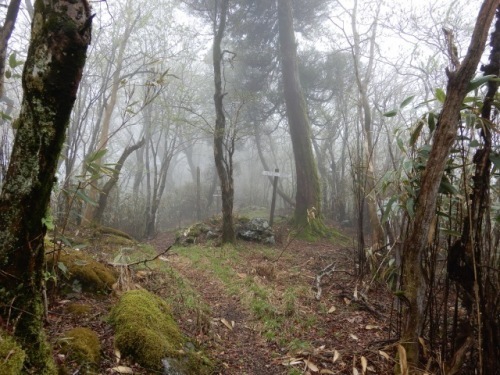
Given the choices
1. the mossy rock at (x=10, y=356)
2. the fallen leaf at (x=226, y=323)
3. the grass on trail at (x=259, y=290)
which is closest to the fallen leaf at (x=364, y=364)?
the grass on trail at (x=259, y=290)

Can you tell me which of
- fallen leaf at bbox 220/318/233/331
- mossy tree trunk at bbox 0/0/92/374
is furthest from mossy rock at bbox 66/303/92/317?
fallen leaf at bbox 220/318/233/331

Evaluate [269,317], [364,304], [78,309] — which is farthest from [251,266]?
[78,309]

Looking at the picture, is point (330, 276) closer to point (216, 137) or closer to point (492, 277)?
point (492, 277)

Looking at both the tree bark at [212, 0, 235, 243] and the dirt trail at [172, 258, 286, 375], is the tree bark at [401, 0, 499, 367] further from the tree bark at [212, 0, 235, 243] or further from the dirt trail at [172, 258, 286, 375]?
the tree bark at [212, 0, 235, 243]

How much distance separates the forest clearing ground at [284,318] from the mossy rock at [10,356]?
1.74 m

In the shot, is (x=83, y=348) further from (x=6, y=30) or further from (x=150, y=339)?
(x=6, y=30)

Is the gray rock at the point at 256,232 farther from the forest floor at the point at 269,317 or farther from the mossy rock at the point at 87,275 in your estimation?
the mossy rock at the point at 87,275

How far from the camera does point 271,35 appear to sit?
1132cm

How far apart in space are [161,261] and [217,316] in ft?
6.53

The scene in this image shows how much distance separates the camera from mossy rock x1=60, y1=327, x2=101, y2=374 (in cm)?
192

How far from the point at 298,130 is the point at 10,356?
8.92m

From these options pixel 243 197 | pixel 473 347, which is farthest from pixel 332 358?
pixel 243 197

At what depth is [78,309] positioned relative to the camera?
8.70 feet

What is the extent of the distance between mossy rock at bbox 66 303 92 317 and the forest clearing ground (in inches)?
37.6
